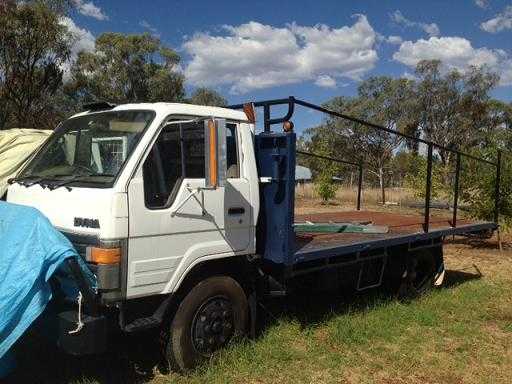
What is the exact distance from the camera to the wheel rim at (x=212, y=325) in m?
4.90

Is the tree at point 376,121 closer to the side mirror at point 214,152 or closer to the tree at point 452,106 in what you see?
the tree at point 452,106

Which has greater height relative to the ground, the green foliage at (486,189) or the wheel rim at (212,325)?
the green foliage at (486,189)

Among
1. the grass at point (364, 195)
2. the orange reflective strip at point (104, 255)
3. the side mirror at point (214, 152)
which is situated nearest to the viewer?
the orange reflective strip at point (104, 255)

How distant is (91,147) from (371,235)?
3588mm

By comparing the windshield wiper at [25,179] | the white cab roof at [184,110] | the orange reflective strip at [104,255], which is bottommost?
the orange reflective strip at [104,255]

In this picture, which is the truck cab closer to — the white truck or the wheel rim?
the white truck

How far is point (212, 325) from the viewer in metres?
5.00

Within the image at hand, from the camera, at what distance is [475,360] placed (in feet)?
18.4

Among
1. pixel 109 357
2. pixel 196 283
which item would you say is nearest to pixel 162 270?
pixel 196 283

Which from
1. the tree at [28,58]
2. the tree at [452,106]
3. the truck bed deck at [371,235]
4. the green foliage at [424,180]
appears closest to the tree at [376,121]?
the tree at [452,106]

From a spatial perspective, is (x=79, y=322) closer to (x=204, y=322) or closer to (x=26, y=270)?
(x=26, y=270)

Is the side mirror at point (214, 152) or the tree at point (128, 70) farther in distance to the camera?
the tree at point (128, 70)

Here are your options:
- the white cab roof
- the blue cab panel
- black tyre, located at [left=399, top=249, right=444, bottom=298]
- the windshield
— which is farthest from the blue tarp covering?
black tyre, located at [left=399, top=249, right=444, bottom=298]

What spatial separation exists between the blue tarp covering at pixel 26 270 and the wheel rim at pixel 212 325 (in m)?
1.12
